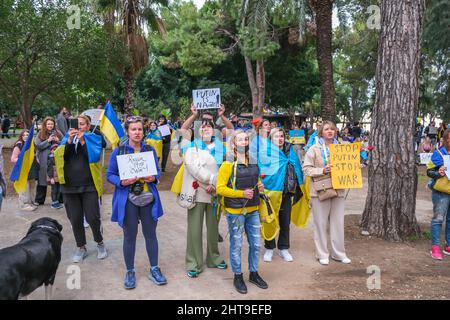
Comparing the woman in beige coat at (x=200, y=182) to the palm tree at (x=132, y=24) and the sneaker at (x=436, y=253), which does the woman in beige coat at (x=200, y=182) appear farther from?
the palm tree at (x=132, y=24)

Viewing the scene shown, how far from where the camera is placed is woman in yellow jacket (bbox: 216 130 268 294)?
423cm

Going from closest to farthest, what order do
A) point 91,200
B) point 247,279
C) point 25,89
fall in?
1. point 247,279
2. point 91,200
3. point 25,89

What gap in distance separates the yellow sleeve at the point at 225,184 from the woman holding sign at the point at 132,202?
2.31ft

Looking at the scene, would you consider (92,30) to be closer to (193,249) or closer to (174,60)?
(174,60)

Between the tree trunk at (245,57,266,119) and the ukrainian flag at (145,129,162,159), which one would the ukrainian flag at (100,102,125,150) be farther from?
the tree trunk at (245,57,266,119)

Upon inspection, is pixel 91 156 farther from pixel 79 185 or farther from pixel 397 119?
pixel 397 119

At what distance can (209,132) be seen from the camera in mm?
4797

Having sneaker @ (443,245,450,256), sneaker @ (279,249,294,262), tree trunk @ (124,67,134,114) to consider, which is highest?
tree trunk @ (124,67,134,114)

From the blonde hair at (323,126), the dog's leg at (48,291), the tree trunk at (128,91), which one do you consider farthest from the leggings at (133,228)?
the tree trunk at (128,91)

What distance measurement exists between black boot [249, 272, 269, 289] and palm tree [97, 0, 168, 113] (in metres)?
13.9

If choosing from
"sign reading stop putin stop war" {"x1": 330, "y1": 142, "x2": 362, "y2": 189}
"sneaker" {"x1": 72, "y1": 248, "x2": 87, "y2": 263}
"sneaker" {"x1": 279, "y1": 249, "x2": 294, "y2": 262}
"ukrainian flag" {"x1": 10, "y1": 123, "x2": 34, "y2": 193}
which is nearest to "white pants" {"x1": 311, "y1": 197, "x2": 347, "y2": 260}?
"sign reading stop putin stop war" {"x1": 330, "y1": 142, "x2": 362, "y2": 189}

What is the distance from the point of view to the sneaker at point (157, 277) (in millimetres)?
4462
